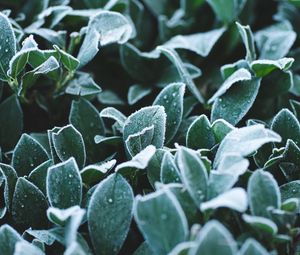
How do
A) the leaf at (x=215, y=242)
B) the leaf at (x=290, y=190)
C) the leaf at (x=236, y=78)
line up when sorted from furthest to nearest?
the leaf at (x=236, y=78) < the leaf at (x=290, y=190) < the leaf at (x=215, y=242)

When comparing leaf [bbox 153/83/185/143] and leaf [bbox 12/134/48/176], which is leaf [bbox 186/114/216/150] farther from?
leaf [bbox 12/134/48/176]

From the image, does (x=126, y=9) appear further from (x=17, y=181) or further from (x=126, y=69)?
(x=17, y=181)

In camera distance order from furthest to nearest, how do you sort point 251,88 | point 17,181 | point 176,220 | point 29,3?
point 29,3 → point 251,88 → point 17,181 → point 176,220

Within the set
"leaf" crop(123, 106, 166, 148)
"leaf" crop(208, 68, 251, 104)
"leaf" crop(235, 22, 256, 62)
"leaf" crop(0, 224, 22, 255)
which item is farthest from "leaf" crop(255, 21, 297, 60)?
"leaf" crop(0, 224, 22, 255)

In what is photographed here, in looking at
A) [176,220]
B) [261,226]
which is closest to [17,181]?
[176,220]

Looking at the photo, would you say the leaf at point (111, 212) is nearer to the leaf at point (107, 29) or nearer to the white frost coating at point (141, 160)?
the white frost coating at point (141, 160)

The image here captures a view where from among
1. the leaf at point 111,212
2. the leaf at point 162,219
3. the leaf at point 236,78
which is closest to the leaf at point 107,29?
the leaf at point 236,78

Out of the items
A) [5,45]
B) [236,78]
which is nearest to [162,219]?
[236,78]
